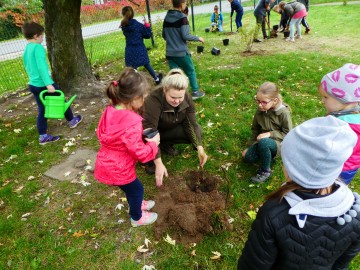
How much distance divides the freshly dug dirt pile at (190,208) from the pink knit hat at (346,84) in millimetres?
1550

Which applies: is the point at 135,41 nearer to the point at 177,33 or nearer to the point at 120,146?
the point at 177,33

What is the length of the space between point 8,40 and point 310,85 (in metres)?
11.3

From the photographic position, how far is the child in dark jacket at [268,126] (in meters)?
3.19

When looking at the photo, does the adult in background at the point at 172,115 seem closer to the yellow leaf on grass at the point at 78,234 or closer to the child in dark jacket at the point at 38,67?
the yellow leaf on grass at the point at 78,234


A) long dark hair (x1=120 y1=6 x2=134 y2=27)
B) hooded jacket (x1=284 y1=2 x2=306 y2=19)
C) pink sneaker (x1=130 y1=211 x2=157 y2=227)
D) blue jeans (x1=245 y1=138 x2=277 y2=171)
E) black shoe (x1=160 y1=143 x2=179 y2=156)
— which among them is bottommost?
pink sneaker (x1=130 y1=211 x2=157 y2=227)

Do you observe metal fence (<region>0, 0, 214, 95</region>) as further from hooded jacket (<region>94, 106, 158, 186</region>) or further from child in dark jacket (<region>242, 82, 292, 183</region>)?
hooded jacket (<region>94, 106, 158, 186</region>)

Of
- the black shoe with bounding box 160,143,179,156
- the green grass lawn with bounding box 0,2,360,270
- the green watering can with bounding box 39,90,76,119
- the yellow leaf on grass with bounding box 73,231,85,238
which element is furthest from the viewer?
the green watering can with bounding box 39,90,76,119

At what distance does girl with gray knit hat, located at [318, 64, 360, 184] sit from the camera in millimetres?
2117

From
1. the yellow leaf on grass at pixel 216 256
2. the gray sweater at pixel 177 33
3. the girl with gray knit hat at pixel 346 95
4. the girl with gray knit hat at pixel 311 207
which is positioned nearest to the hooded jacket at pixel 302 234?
the girl with gray knit hat at pixel 311 207

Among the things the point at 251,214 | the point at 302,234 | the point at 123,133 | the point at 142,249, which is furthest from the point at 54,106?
the point at 302,234

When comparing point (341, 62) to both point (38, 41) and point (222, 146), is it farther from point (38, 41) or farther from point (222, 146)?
point (38, 41)

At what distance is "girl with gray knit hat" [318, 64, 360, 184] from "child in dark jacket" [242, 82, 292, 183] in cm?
89

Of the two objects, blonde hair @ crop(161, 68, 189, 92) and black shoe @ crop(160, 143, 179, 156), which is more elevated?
blonde hair @ crop(161, 68, 189, 92)

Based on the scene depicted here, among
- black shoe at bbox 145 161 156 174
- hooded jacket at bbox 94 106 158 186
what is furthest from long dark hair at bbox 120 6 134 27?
hooded jacket at bbox 94 106 158 186
